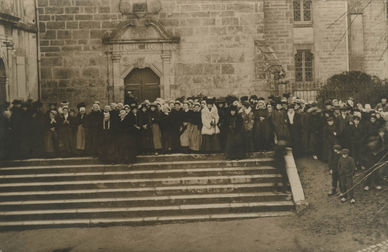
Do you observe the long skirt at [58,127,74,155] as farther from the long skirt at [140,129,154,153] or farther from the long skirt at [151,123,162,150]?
the long skirt at [151,123,162,150]

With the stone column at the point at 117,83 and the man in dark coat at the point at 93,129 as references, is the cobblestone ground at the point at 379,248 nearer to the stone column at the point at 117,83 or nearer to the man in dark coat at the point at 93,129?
the man in dark coat at the point at 93,129

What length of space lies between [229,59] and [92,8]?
5.37 metres

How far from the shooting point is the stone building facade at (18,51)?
12.5 meters

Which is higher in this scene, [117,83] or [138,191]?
[117,83]

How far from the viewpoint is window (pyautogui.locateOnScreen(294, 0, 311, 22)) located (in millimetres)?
18969

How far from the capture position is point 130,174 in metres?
9.89

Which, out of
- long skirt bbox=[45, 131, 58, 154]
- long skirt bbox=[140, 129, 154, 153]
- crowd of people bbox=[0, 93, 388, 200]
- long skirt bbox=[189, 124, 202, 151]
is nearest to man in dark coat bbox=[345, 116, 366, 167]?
crowd of people bbox=[0, 93, 388, 200]

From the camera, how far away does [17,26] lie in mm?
13109

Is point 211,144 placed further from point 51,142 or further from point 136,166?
point 51,142

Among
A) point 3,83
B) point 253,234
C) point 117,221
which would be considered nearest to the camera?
point 253,234

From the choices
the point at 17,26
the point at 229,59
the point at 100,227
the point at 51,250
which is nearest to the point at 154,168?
the point at 100,227

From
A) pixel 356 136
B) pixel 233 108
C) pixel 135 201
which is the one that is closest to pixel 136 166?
pixel 135 201

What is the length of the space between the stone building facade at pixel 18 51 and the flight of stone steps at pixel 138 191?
370 cm

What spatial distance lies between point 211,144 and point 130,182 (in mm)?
2652
